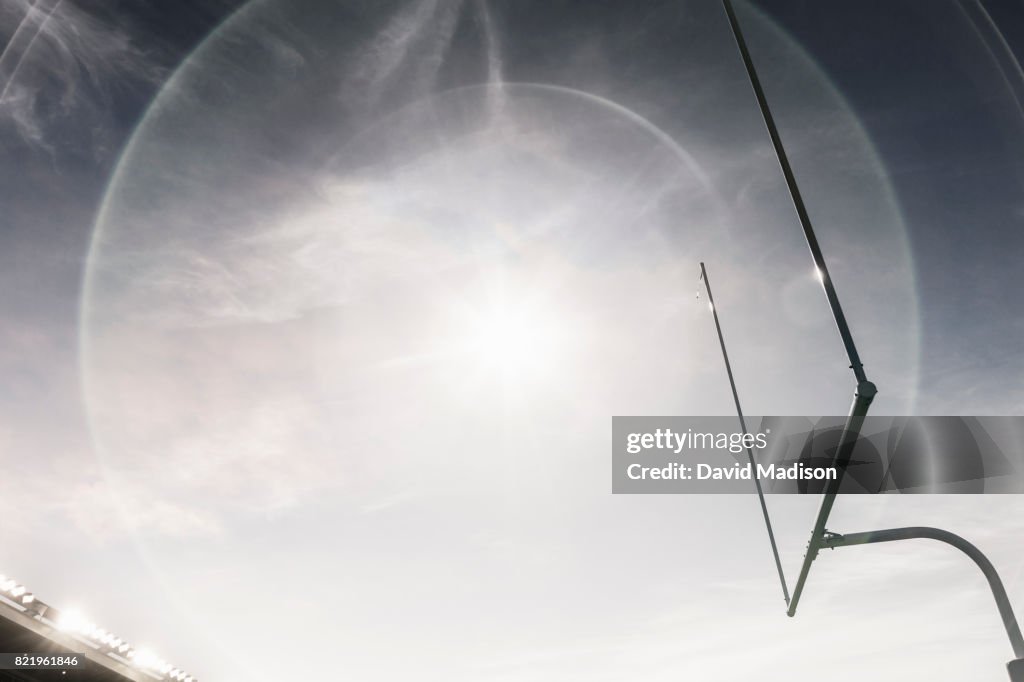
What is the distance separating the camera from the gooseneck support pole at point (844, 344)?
302 centimetres

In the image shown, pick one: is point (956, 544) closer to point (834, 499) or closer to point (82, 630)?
point (834, 499)

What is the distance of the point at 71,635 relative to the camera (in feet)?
49.0

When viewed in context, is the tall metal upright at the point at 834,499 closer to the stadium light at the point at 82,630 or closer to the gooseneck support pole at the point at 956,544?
the gooseneck support pole at the point at 956,544

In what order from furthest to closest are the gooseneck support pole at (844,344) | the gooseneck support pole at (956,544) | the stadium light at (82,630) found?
1. the stadium light at (82,630)
2. the gooseneck support pole at (956,544)
3. the gooseneck support pole at (844,344)

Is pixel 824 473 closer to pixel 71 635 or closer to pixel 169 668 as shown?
pixel 71 635

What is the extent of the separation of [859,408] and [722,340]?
589 centimetres

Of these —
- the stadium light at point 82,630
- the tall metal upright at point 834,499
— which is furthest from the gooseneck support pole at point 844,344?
the stadium light at point 82,630

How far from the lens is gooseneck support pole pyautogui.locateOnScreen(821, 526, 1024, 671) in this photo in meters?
3.52

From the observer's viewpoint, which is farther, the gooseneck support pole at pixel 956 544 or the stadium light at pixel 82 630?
the stadium light at pixel 82 630

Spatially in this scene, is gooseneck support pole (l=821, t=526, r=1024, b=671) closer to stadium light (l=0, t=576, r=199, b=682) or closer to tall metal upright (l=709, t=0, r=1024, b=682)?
tall metal upright (l=709, t=0, r=1024, b=682)

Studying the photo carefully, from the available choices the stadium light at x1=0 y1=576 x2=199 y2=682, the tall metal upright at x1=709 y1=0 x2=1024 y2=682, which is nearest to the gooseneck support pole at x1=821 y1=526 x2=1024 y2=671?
the tall metal upright at x1=709 y1=0 x2=1024 y2=682

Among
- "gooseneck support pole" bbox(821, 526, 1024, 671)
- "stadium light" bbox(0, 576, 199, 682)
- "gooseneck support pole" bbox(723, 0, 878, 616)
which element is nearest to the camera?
"gooseneck support pole" bbox(723, 0, 878, 616)

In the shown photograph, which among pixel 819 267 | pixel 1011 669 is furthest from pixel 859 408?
pixel 1011 669

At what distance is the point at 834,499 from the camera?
383cm
